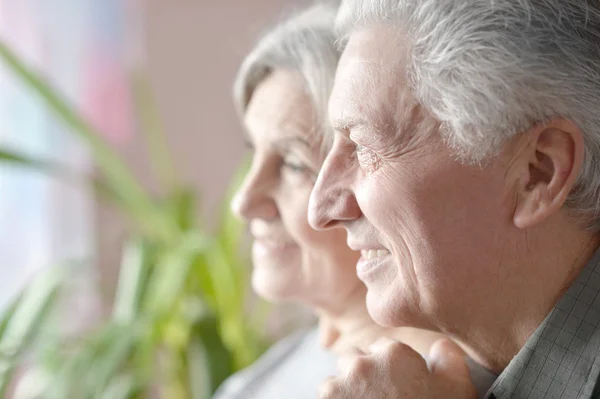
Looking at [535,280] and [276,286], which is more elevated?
[276,286]

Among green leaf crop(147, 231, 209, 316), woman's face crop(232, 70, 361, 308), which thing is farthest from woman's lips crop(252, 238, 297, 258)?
green leaf crop(147, 231, 209, 316)

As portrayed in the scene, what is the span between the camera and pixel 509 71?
772 mm

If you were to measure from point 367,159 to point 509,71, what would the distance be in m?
0.19

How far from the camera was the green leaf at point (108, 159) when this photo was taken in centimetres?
173

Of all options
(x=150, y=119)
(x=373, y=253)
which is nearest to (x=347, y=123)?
(x=373, y=253)

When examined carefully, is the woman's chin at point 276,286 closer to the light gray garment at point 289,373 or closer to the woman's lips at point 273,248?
the woman's lips at point 273,248

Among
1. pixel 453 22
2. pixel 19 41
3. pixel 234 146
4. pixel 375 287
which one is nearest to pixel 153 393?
pixel 234 146

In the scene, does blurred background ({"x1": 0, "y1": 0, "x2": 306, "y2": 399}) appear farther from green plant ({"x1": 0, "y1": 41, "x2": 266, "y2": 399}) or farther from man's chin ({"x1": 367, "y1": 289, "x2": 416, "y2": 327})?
man's chin ({"x1": 367, "y1": 289, "x2": 416, "y2": 327})

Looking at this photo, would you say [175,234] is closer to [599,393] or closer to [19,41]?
[19,41]

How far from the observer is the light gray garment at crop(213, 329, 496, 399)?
50.2 inches

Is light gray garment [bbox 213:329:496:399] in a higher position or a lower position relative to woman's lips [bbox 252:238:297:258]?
lower

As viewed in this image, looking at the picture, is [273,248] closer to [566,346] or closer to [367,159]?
[367,159]

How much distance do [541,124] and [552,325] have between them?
214 millimetres

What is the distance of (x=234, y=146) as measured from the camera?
3.00 meters
